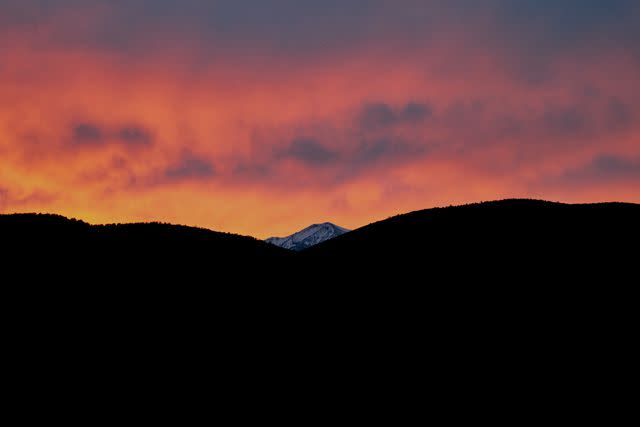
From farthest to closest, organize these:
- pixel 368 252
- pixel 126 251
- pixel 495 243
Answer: pixel 368 252 < pixel 495 243 < pixel 126 251

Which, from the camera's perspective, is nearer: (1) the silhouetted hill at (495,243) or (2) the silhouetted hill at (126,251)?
(2) the silhouetted hill at (126,251)

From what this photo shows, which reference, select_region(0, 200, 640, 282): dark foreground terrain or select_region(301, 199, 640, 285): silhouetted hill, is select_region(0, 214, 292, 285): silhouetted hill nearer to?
select_region(0, 200, 640, 282): dark foreground terrain

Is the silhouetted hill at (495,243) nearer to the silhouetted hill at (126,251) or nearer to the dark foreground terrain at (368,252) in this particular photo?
the dark foreground terrain at (368,252)

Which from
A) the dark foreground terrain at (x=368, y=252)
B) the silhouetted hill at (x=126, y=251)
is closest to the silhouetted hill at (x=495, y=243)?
the dark foreground terrain at (x=368, y=252)

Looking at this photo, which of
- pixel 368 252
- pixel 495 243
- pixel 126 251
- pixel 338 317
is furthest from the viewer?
pixel 368 252

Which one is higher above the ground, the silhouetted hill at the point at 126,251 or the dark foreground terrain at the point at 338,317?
the silhouetted hill at the point at 126,251

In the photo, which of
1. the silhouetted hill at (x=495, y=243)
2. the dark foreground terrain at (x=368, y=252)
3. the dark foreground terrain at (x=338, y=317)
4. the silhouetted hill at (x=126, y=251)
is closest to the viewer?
the dark foreground terrain at (x=338, y=317)

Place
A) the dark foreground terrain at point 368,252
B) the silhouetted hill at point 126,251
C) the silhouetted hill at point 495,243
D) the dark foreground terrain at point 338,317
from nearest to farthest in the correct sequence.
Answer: the dark foreground terrain at point 338,317, the silhouetted hill at point 126,251, the dark foreground terrain at point 368,252, the silhouetted hill at point 495,243

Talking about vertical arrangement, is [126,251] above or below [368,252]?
above

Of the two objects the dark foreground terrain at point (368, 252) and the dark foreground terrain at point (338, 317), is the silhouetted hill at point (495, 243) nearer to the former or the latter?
the dark foreground terrain at point (368, 252)

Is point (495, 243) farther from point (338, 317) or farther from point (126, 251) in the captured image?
point (126, 251)

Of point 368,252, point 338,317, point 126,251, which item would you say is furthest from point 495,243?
point 126,251

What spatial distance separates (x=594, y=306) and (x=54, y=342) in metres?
29.7

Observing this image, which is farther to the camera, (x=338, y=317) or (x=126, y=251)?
(x=126, y=251)
